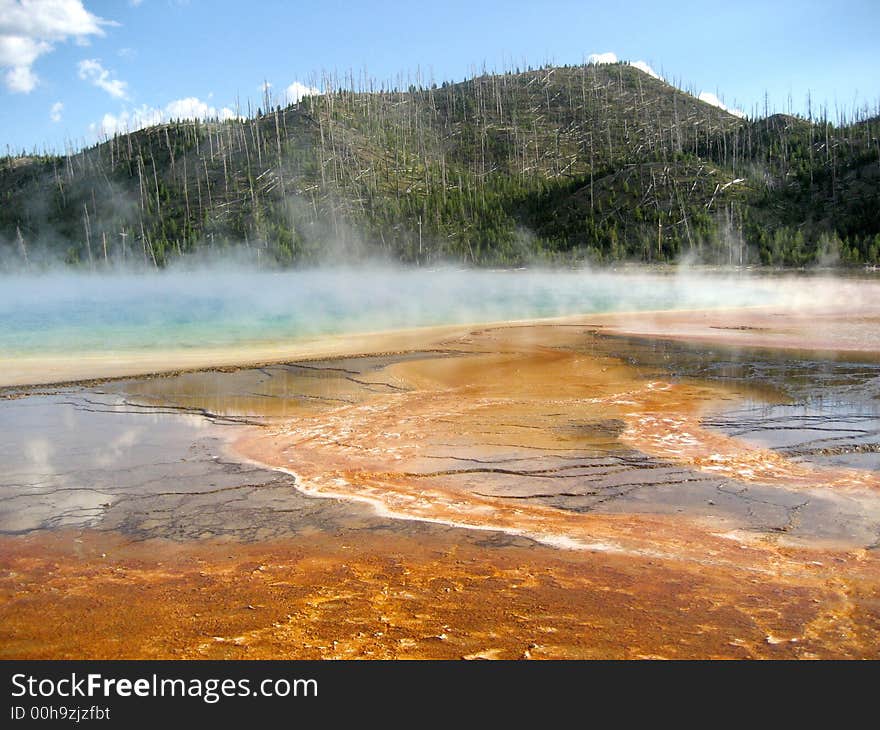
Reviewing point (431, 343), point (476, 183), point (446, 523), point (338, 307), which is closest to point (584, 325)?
point (431, 343)

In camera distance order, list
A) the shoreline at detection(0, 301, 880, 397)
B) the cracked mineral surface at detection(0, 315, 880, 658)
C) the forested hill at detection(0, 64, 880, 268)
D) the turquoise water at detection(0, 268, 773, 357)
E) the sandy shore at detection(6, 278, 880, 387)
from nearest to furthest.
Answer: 1. the cracked mineral surface at detection(0, 315, 880, 658)
2. the shoreline at detection(0, 301, 880, 397)
3. the sandy shore at detection(6, 278, 880, 387)
4. the turquoise water at detection(0, 268, 773, 357)
5. the forested hill at detection(0, 64, 880, 268)

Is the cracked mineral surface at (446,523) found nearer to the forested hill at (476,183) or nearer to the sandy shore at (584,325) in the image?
the sandy shore at (584,325)

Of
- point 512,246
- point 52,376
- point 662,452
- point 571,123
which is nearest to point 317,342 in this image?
point 52,376

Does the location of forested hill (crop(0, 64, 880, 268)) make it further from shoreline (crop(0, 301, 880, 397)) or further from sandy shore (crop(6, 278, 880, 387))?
shoreline (crop(0, 301, 880, 397))

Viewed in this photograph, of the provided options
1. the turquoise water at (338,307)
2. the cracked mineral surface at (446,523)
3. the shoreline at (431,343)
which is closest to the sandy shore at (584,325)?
the shoreline at (431,343)

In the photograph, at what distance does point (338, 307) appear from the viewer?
115 feet

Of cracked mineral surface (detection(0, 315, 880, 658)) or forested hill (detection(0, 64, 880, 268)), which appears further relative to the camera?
forested hill (detection(0, 64, 880, 268))

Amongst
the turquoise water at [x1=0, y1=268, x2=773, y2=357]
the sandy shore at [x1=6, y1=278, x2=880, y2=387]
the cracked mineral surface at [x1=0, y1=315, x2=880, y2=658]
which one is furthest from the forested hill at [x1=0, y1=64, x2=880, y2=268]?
the cracked mineral surface at [x1=0, y1=315, x2=880, y2=658]

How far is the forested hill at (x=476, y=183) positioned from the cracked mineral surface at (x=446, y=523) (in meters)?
47.9

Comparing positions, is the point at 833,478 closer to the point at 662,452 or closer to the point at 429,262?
the point at 662,452

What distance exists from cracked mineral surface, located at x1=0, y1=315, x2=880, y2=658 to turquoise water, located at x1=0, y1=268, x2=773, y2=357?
11395 mm

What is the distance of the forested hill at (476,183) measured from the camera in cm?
6581

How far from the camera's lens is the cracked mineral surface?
15.2 feet

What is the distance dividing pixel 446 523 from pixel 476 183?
9052cm
